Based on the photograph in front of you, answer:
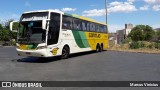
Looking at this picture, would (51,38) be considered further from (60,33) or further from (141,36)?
(141,36)

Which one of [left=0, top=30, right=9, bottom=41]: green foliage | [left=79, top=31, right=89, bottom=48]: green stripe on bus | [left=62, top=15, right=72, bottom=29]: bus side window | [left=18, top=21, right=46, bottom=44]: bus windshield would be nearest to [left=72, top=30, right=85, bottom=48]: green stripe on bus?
[left=79, top=31, right=89, bottom=48]: green stripe on bus

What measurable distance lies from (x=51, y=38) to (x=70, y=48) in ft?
10.3

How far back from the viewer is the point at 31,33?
1614 cm

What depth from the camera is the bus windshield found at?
15.8 metres

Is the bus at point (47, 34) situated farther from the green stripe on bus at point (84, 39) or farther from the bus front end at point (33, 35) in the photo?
the green stripe on bus at point (84, 39)

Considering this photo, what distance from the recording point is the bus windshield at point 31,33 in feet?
52.0

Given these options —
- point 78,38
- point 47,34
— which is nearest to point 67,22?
point 78,38

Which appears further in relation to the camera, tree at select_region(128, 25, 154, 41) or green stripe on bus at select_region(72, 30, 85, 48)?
tree at select_region(128, 25, 154, 41)

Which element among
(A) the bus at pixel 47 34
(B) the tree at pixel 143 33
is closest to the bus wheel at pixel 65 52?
(A) the bus at pixel 47 34

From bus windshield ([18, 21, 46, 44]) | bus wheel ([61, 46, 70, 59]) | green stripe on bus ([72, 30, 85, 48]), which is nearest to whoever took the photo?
bus windshield ([18, 21, 46, 44])

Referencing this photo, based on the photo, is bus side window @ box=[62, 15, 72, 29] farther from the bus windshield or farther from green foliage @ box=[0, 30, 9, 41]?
green foliage @ box=[0, 30, 9, 41]

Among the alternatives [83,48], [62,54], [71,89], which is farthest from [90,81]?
[83,48]

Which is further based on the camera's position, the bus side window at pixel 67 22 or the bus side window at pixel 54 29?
the bus side window at pixel 67 22

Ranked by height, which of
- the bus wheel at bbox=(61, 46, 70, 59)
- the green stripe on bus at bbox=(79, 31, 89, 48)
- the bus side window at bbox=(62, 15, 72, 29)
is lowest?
the bus wheel at bbox=(61, 46, 70, 59)
